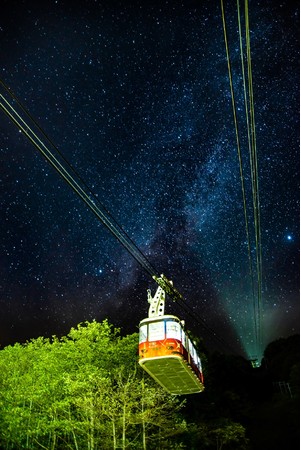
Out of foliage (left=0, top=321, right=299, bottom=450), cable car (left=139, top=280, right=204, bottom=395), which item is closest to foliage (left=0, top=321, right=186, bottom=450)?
foliage (left=0, top=321, right=299, bottom=450)

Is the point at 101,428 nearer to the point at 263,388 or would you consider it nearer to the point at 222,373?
the point at 222,373

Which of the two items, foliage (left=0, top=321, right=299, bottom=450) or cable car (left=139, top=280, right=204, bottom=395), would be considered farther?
foliage (left=0, top=321, right=299, bottom=450)

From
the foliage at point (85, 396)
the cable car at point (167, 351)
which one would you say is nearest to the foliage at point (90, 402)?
the foliage at point (85, 396)

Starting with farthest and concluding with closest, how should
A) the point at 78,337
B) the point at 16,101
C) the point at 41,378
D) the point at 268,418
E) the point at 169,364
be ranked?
the point at 268,418, the point at 78,337, the point at 41,378, the point at 169,364, the point at 16,101

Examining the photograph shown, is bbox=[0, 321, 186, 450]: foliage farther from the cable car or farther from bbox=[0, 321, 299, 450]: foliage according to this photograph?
the cable car

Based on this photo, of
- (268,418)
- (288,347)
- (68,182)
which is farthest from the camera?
(288,347)

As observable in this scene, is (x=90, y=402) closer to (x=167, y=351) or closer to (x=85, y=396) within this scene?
(x=85, y=396)

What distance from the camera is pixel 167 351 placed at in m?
14.1

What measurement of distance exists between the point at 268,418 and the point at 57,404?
35.3 meters

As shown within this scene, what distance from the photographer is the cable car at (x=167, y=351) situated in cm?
1423

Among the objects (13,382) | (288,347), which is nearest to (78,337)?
(13,382)

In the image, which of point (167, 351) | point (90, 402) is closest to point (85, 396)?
point (90, 402)

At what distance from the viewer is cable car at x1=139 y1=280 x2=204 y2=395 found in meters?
14.2

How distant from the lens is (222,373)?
192 ft
